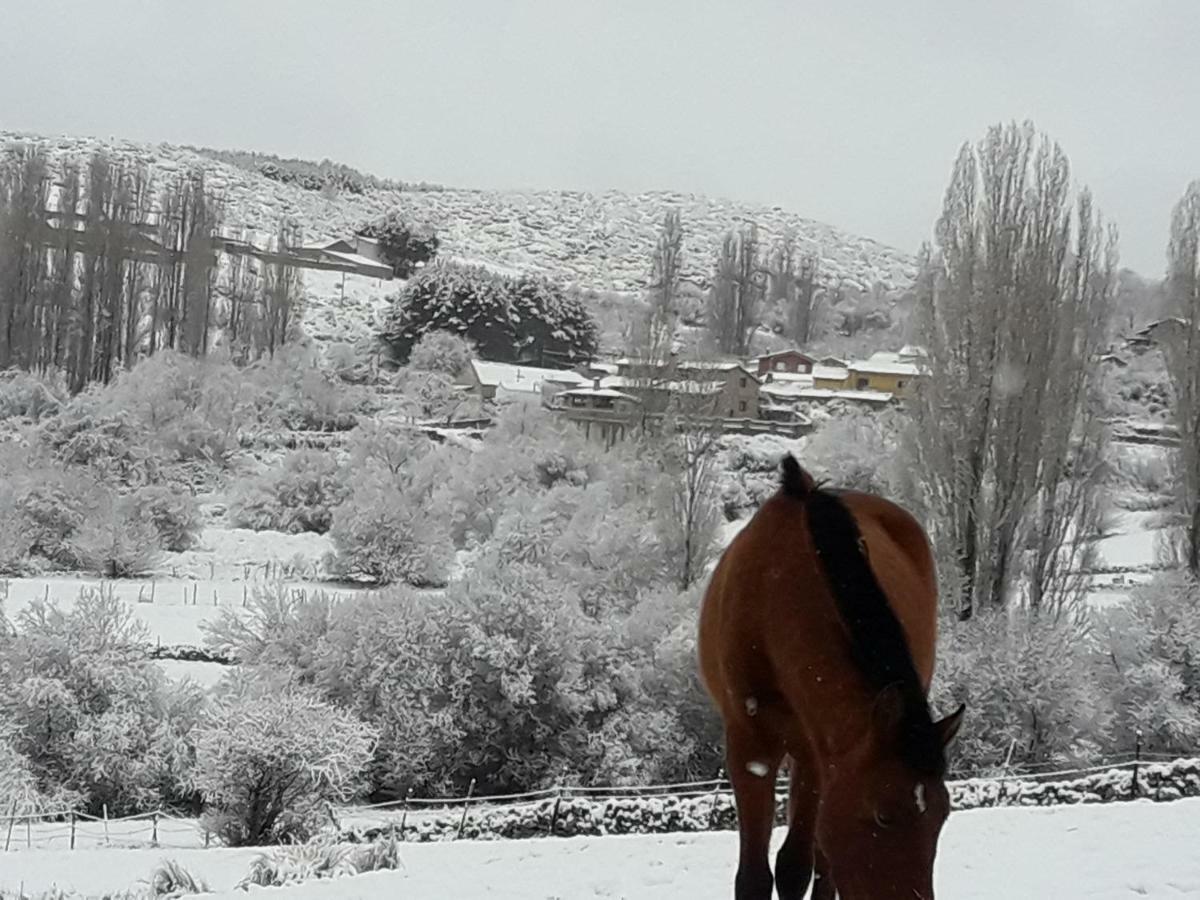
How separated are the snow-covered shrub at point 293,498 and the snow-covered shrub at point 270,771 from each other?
15.6 metres

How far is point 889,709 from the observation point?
2.03 m

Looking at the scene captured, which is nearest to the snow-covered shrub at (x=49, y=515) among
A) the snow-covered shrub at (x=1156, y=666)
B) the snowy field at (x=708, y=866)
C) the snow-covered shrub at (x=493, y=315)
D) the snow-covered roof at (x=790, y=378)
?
the snowy field at (x=708, y=866)

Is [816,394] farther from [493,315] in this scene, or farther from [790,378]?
[493,315]

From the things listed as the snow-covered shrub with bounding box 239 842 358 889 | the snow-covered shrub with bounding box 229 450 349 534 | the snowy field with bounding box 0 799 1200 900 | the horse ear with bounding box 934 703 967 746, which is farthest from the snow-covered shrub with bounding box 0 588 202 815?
the snow-covered shrub with bounding box 229 450 349 534

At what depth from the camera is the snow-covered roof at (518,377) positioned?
42.4 m

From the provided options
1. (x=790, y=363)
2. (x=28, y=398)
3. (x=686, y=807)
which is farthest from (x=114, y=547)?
(x=790, y=363)

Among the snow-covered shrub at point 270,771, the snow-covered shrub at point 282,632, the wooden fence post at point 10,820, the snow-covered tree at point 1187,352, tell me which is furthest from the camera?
the snow-covered tree at point 1187,352

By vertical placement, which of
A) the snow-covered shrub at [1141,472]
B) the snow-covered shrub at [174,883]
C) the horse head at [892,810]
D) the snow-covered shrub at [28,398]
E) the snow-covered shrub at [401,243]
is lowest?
the snow-covered shrub at [174,883]

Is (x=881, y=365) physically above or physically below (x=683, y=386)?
above

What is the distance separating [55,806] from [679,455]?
44.9 feet

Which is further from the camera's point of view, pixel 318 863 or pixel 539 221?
pixel 539 221

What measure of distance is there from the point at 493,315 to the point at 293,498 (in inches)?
991

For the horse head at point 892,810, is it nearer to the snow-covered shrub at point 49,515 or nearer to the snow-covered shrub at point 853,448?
the snow-covered shrub at point 853,448

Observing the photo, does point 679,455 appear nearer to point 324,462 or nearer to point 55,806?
point 324,462
